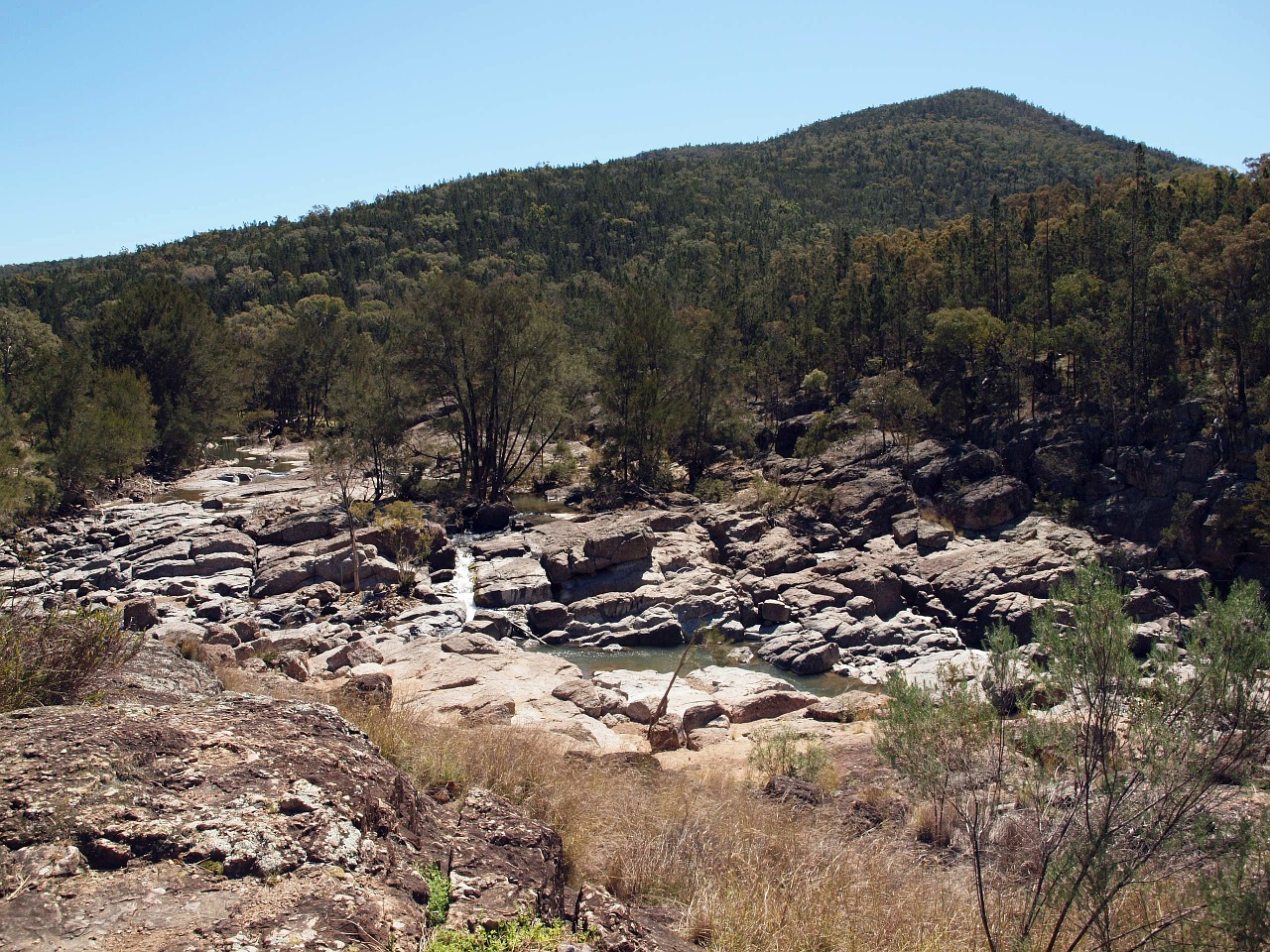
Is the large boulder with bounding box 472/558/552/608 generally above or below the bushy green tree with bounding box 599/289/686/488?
below

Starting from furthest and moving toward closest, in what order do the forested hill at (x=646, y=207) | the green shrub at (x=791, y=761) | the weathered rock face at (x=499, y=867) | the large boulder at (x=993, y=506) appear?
1. the forested hill at (x=646, y=207)
2. the large boulder at (x=993, y=506)
3. the green shrub at (x=791, y=761)
4. the weathered rock face at (x=499, y=867)

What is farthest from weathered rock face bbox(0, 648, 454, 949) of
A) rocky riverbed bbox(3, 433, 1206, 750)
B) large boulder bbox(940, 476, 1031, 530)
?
large boulder bbox(940, 476, 1031, 530)

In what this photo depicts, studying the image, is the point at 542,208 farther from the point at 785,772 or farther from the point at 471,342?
the point at 785,772

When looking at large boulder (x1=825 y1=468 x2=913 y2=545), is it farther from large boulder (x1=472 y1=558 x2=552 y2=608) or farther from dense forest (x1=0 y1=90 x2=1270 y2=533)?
large boulder (x1=472 y1=558 x2=552 y2=608)

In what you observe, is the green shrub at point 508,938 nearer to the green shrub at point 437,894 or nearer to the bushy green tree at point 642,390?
the green shrub at point 437,894

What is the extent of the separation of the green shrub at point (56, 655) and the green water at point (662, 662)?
604 inches

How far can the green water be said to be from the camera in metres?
21.7

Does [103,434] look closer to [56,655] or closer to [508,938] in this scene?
[56,655]

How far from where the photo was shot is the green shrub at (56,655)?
230 inches

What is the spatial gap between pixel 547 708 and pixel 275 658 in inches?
247

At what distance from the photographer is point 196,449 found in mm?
48125

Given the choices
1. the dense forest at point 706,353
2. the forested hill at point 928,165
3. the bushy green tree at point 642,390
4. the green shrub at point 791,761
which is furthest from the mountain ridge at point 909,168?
the green shrub at point 791,761

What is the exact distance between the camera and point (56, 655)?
6426 millimetres

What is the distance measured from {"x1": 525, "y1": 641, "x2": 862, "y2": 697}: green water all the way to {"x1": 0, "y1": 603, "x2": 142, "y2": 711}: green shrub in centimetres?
1535
